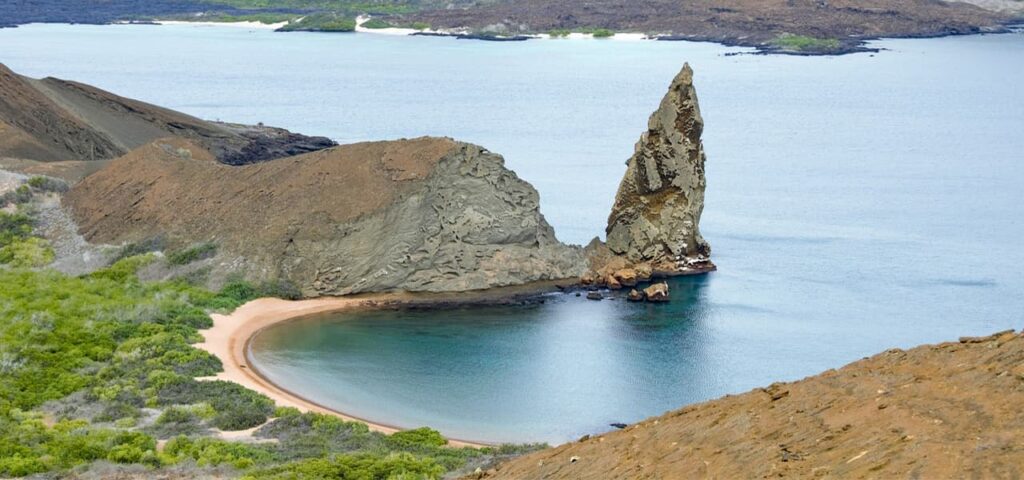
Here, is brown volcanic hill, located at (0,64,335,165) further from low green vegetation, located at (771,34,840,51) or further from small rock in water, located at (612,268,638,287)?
low green vegetation, located at (771,34,840,51)

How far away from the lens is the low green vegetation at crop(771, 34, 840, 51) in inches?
6900

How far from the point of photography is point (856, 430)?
20.0m

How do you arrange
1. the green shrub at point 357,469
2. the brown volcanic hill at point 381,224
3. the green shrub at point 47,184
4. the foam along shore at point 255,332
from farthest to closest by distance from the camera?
1. the green shrub at point 47,184
2. the brown volcanic hill at point 381,224
3. the foam along shore at point 255,332
4. the green shrub at point 357,469

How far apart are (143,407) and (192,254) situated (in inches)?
745

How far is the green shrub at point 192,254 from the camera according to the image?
55094 millimetres

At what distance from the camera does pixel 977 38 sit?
7392 inches

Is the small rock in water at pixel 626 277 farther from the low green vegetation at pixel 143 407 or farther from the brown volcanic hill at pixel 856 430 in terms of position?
the brown volcanic hill at pixel 856 430

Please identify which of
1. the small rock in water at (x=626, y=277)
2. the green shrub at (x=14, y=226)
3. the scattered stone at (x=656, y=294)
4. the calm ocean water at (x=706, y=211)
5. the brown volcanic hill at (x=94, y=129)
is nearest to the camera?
the calm ocean water at (x=706, y=211)

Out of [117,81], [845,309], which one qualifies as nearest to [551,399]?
[845,309]

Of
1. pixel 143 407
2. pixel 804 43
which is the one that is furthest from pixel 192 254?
pixel 804 43

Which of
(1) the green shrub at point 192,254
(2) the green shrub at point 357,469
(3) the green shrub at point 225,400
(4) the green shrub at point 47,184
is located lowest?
(3) the green shrub at point 225,400

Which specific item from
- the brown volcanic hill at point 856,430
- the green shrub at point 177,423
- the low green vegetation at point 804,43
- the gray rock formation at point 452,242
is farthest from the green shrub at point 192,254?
the low green vegetation at point 804,43

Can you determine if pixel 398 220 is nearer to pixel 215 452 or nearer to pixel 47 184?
pixel 47 184

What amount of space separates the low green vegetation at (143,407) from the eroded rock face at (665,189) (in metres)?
14.7
